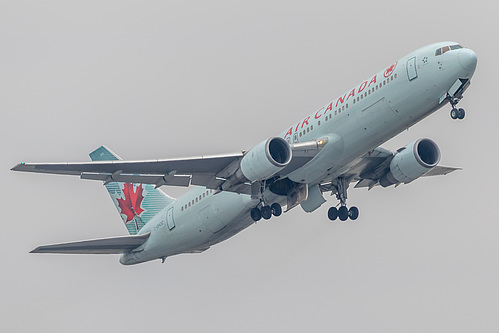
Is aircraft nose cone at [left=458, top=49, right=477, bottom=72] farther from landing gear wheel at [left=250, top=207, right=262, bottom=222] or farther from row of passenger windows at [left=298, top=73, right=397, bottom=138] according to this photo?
landing gear wheel at [left=250, top=207, right=262, bottom=222]

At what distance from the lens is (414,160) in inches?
1738

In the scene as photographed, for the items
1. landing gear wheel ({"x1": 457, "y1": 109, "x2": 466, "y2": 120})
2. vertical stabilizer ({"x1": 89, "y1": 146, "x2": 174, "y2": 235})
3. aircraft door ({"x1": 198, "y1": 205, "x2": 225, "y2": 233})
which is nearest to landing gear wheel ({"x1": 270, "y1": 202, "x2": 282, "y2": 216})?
aircraft door ({"x1": 198, "y1": 205, "x2": 225, "y2": 233})

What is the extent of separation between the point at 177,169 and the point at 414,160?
438 inches

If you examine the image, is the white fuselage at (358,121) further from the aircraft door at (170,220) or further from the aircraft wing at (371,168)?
the aircraft wing at (371,168)

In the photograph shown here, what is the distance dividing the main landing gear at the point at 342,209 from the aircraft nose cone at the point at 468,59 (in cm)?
998

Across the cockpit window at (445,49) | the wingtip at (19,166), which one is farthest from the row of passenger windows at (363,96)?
the wingtip at (19,166)

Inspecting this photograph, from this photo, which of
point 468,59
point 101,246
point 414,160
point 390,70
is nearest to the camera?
point 468,59

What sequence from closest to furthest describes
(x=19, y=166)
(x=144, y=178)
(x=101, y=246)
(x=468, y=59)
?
1. (x=19, y=166)
2. (x=468, y=59)
3. (x=144, y=178)
4. (x=101, y=246)

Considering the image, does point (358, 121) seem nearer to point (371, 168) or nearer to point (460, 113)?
point (460, 113)

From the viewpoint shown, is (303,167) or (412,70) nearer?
(412,70)

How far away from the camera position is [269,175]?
40281mm

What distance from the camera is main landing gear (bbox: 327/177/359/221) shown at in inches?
1801

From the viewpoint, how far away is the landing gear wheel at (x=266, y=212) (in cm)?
4319

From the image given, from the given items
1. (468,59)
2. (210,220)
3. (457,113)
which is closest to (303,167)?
(210,220)
